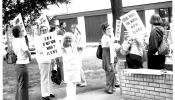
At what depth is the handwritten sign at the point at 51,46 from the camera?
588 cm

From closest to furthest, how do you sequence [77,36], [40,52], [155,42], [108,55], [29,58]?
1. [155,42]
2. [29,58]
3. [40,52]
4. [108,55]
5. [77,36]

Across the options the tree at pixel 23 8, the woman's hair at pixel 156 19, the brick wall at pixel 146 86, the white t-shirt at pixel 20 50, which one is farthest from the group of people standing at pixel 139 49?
the tree at pixel 23 8

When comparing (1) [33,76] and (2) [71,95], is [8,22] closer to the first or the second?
(1) [33,76]

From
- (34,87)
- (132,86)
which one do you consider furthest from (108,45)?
(34,87)

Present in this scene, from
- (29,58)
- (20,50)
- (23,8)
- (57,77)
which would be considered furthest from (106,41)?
(23,8)

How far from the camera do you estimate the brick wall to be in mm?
5246

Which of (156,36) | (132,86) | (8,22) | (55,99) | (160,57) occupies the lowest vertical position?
(55,99)

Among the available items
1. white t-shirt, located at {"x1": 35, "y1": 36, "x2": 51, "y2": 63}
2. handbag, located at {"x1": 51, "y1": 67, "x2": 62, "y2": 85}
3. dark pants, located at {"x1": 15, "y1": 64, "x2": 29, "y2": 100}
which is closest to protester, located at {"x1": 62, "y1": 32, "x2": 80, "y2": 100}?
handbag, located at {"x1": 51, "y1": 67, "x2": 62, "y2": 85}

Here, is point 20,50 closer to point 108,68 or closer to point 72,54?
point 72,54

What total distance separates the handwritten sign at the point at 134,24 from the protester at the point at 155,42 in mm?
314

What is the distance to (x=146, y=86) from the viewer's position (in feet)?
18.4

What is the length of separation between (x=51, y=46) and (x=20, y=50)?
70 centimetres

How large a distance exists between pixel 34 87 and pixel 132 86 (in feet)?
11.9

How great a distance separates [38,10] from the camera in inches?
562
